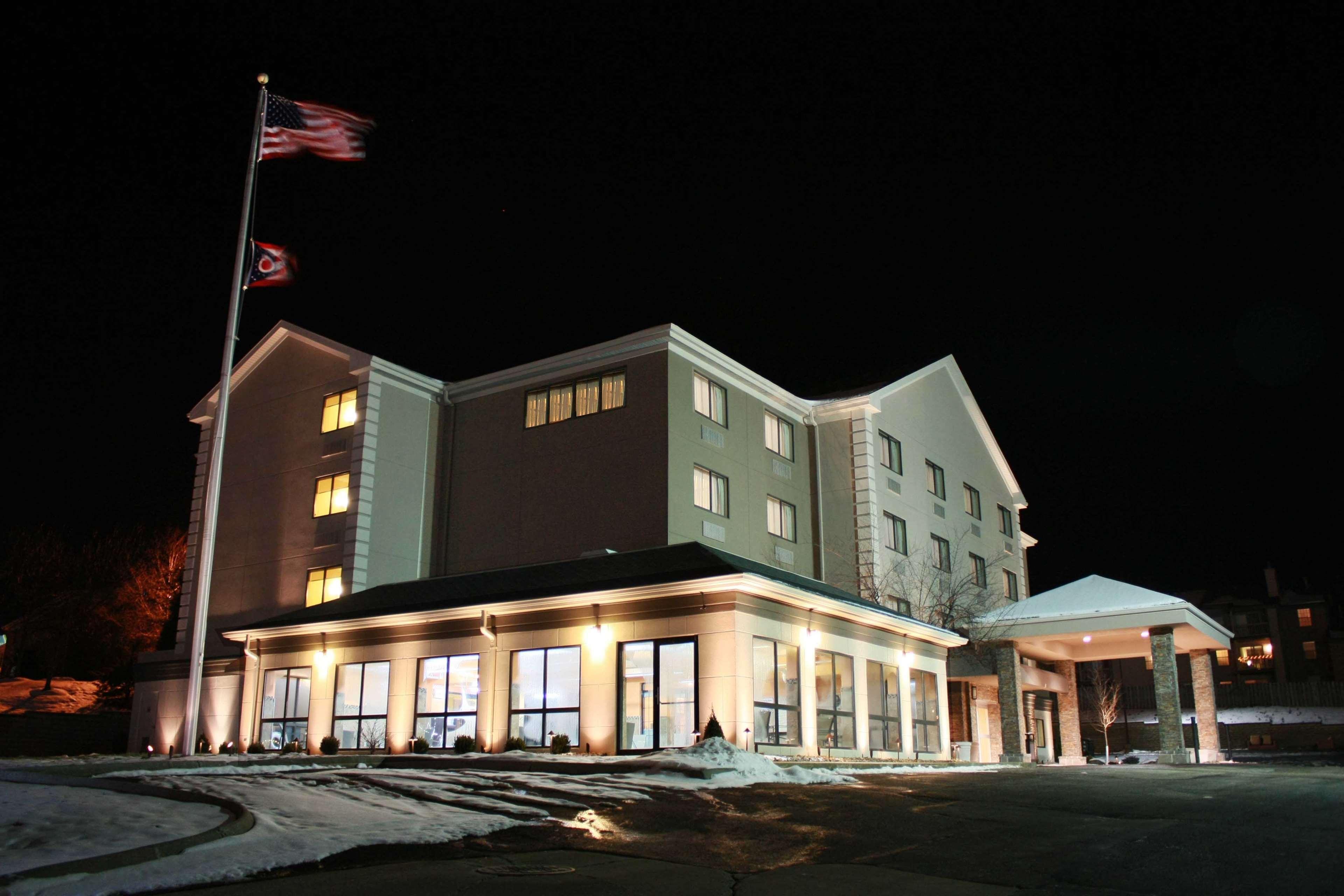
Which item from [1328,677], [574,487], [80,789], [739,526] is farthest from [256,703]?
[1328,677]

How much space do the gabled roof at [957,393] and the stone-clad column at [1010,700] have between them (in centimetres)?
835

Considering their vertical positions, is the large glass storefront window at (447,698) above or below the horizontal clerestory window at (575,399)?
below

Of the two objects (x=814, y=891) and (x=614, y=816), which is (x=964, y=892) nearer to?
(x=814, y=891)

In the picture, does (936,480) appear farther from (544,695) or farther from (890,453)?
(544,695)

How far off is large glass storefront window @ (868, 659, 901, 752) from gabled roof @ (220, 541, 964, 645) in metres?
1.22

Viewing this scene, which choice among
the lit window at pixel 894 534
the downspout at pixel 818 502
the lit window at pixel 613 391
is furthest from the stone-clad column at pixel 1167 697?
the lit window at pixel 613 391

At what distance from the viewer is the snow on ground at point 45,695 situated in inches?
1900

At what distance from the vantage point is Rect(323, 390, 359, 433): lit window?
105 feet

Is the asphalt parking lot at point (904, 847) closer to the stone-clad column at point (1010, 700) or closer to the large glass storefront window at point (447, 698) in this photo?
the large glass storefront window at point (447, 698)

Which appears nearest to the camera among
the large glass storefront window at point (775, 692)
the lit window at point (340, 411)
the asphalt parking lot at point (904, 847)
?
the asphalt parking lot at point (904, 847)

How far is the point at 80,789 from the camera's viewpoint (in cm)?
1296

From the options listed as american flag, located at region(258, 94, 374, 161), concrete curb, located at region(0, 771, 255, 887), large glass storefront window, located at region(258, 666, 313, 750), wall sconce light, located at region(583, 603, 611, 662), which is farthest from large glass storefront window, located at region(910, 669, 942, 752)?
concrete curb, located at region(0, 771, 255, 887)

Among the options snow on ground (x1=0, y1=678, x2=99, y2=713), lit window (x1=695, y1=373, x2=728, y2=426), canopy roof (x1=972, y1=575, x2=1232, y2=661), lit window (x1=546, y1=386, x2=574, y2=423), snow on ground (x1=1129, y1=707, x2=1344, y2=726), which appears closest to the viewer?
canopy roof (x1=972, y1=575, x2=1232, y2=661)

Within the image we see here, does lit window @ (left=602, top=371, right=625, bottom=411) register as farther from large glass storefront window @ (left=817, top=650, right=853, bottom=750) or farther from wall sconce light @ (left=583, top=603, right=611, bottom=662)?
large glass storefront window @ (left=817, top=650, right=853, bottom=750)
